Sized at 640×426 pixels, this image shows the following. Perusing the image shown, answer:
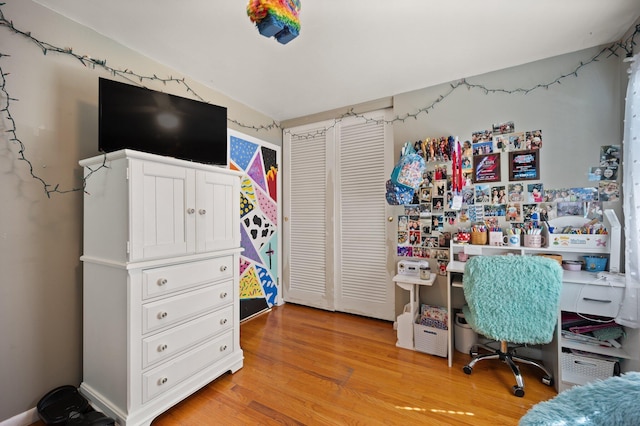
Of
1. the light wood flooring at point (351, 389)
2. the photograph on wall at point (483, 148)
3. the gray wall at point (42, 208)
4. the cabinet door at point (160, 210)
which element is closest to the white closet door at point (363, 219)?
the light wood flooring at point (351, 389)

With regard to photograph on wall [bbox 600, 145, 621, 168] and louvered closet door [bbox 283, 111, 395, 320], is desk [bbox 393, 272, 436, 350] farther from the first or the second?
photograph on wall [bbox 600, 145, 621, 168]

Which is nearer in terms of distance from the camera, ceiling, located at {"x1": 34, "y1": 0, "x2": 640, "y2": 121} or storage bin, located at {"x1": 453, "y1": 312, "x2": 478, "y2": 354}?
ceiling, located at {"x1": 34, "y1": 0, "x2": 640, "y2": 121}

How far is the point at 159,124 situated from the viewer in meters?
1.84

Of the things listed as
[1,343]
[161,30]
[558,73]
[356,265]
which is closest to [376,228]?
[356,265]

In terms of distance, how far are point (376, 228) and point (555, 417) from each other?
2296 millimetres

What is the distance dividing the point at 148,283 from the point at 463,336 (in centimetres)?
249

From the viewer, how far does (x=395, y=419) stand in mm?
1505

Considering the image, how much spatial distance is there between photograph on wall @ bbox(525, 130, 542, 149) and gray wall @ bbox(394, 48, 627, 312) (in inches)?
1.5

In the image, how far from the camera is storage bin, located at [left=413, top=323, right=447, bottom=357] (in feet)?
7.06

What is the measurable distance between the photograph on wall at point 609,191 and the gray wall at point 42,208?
12.4ft

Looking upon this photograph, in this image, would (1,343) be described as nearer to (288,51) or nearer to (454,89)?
(288,51)

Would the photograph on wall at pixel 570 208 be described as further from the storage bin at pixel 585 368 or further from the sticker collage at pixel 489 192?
the storage bin at pixel 585 368

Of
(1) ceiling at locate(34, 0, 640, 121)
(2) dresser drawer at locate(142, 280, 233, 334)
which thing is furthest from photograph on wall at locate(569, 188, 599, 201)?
(2) dresser drawer at locate(142, 280, 233, 334)

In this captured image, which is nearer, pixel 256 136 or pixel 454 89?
pixel 454 89
